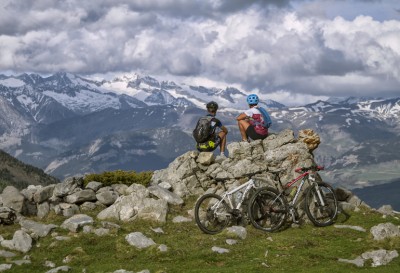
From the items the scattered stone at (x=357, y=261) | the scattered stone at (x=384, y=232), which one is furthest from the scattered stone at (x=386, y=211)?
the scattered stone at (x=357, y=261)

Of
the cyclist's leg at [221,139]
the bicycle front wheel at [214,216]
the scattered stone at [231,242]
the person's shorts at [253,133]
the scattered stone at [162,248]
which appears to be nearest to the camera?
the scattered stone at [162,248]

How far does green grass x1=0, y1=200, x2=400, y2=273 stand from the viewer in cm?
1655

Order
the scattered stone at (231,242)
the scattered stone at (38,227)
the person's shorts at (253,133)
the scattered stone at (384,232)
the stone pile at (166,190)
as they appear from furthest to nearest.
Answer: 1. the person's shorts at (253,133)
2. the stone pile at (166,190)
3. the scattered stone at (38,227)
4. the scattered stone at (231,242)
5. the scattered stone at (384,232)

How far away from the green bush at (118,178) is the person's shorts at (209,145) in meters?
3.56

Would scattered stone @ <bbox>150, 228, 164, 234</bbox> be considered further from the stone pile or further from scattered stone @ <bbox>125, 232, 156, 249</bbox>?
scattered stone @ <bbox>125, 232, 156, 249</bbox>

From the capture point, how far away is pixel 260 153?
2669 centimetres

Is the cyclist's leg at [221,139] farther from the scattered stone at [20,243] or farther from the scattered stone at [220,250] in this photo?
the scattered stone at [20,243]

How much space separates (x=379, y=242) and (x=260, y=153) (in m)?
9.28

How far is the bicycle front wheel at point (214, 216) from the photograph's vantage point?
70.0 ft

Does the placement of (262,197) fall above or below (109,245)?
above

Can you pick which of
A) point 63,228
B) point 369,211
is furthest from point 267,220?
point 63,228

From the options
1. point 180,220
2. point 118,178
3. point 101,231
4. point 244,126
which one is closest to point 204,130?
point 244,126

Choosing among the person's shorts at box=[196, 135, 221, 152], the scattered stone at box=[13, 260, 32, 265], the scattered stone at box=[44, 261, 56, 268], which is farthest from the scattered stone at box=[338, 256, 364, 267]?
the person's shorts at box=[196, 135, 221, 152]

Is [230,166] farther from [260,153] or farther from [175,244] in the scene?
[175,244]
